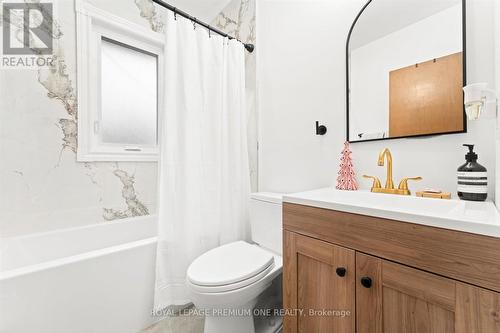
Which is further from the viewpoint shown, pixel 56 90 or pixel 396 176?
pixel 56 90

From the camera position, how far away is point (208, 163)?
1489mm

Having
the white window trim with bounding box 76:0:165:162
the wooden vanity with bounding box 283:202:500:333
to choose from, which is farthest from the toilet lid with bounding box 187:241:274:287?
the white window trim with bounding box 76:0:165:162

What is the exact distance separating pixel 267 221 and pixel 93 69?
179 cm

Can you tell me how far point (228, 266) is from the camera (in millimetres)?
1118

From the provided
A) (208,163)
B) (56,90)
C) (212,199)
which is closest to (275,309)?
(212,199)

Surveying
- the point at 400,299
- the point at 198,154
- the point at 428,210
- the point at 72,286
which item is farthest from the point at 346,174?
the point at 72,286

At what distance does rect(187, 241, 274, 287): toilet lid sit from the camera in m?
1.00

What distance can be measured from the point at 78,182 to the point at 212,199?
1064 millimetres

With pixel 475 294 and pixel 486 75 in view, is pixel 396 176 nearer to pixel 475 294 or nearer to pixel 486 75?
pixel 486 75

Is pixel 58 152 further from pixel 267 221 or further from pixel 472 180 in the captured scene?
pixel 472 180

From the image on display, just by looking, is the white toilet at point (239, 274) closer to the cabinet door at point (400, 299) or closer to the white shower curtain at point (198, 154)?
the white shower curtain at point (198, 154)

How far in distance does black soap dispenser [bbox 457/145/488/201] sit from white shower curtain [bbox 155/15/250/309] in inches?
47.0

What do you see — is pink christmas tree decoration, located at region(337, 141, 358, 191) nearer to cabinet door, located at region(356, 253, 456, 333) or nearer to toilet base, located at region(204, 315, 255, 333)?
cabinet door, located at region(356, 253, 456, 333)

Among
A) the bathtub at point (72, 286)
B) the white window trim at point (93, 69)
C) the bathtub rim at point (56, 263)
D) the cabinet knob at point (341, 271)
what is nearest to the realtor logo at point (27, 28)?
the white window trim at point (93, 69)
